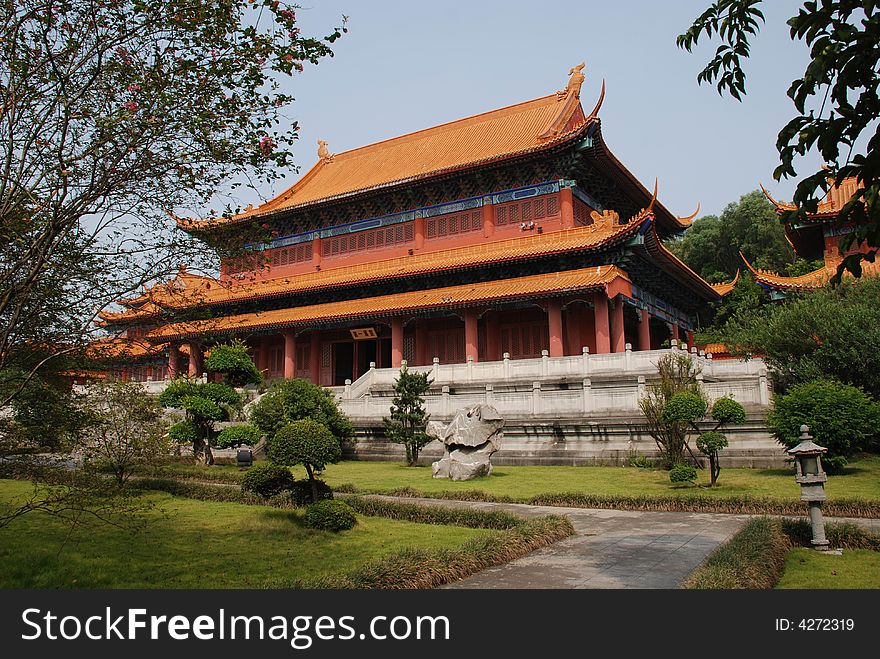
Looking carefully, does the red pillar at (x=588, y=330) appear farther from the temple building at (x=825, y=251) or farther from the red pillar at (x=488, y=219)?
the temple building at (x=825, y=251)

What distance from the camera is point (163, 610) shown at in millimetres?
5562

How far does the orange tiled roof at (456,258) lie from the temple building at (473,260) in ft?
0.26

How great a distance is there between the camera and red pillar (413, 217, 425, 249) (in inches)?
1192

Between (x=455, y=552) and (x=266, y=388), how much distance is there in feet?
60.5

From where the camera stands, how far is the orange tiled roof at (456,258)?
2458cm

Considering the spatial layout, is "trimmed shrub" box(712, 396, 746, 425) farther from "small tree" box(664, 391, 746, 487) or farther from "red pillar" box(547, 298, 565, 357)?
"red pillar" box(547, 298, 565, 357)

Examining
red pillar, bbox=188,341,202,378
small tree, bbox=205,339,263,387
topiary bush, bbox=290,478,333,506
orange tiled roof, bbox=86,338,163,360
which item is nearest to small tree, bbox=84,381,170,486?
topiary bush, bbox=290,478,333,506

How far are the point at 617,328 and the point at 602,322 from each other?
3.27ft

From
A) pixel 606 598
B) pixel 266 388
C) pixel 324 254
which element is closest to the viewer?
pixel 606 598

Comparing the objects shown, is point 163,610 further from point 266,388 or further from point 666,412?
point 266,388

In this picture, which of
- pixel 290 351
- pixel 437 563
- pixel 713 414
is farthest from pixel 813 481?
A: pixel 290 351

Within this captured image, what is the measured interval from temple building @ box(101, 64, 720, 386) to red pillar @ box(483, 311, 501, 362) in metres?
0.06

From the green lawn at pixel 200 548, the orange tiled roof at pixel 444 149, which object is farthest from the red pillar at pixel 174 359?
the green lawn at pixel 200 548

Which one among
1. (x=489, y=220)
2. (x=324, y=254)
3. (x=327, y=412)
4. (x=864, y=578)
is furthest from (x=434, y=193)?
(x=864, y=578)
